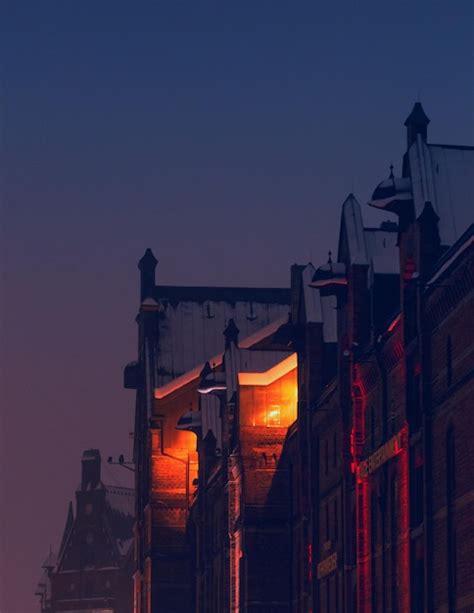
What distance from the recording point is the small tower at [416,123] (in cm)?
7238

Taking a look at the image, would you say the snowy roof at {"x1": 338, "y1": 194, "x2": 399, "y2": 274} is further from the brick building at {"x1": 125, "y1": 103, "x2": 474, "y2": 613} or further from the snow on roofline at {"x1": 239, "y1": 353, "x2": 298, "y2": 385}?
the snow on roofline at {"x1": 239, "y1": 353, "x2": 298, "y2": 385}

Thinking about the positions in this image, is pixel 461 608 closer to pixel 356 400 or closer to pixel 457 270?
pixel 457 270

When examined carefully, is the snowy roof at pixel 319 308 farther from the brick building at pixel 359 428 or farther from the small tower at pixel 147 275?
the small tower at pixel 147 275

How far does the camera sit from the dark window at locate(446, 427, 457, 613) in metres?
58.1

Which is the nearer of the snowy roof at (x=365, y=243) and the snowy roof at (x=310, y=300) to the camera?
the snowy roof at (x=365, y=243)

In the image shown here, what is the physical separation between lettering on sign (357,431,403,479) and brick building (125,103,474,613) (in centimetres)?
13

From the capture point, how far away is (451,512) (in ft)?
193

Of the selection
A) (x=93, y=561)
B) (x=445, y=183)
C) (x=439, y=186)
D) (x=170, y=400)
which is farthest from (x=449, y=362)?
(x=93, y=561)

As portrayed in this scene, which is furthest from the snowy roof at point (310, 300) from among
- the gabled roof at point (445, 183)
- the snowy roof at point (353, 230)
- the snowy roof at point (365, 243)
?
the gabled roof at point (445, 183)

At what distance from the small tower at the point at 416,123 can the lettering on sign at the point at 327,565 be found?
15.9 metres

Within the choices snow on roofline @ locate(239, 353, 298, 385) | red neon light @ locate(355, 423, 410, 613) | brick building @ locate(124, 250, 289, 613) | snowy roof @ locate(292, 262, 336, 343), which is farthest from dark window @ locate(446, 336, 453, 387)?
brick building @ locate(124, 250, 289, 613)

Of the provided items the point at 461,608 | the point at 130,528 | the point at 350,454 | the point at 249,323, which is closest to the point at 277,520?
the point at 350,454

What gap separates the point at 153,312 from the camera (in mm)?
137625

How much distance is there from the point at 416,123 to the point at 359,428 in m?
10.8
